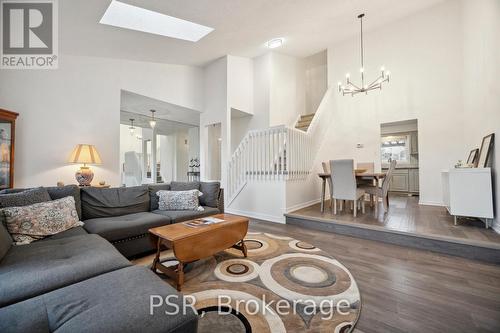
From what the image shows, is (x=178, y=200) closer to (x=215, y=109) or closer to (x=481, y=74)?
(x=215, y=109)

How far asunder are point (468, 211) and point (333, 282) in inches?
97.7

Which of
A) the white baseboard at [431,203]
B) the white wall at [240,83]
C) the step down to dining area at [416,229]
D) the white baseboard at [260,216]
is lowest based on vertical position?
the white baseboard at [260,216]

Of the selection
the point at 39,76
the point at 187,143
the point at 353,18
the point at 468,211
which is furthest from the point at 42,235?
the point at 353,18

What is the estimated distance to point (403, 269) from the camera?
2107 mm

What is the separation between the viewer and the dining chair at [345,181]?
11.5 ft

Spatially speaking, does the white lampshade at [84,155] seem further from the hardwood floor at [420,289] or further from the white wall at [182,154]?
the hardwood floor at [420,289]

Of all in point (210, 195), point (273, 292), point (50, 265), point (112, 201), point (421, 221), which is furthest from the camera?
point (210, 195)

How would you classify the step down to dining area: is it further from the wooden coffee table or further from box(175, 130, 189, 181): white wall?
box(175, 130, 189, 181): white wall

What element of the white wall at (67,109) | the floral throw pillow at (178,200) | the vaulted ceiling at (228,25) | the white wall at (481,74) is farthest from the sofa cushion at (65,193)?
the white wall at (481,74)

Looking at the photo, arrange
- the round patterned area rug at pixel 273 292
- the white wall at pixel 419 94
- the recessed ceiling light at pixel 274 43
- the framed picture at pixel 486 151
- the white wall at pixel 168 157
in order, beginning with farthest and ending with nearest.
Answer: the white wall at pixel 168 157 < the recessed ceiling light at pixel 274 43 < the white wall at pixel 419 94 < the framed picture at pixel 486 151 < the round patterned area rug at pixel 273 292

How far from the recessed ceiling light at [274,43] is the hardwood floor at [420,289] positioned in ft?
15.1

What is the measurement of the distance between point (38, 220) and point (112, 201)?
84cm

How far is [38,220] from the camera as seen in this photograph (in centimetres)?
188

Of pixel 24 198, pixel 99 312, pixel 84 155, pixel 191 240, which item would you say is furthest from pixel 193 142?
pixel 99 312
